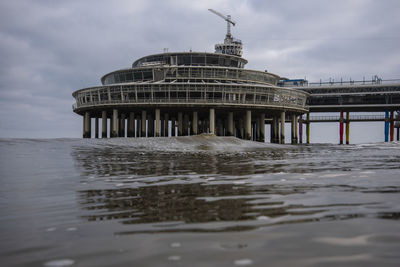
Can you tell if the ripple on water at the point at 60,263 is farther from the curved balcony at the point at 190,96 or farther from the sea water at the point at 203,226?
the curved balcony at the point at 190,96

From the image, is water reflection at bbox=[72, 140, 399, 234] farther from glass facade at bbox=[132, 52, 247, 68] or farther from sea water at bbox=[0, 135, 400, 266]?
glass facade at bbox=[132, 52, 247, 68]

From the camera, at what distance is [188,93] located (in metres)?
64.9

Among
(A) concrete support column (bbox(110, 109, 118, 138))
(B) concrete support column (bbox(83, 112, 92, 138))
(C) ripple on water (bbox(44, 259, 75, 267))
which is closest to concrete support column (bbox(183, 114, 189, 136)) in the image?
(A) concrete support column (bbox(110, 109, 118, 138))

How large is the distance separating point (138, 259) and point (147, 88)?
62800 mm

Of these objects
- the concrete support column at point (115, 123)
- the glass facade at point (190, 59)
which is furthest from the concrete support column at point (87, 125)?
the glass facade at point (190, 59)

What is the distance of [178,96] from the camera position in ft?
215

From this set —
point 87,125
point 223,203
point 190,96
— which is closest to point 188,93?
point 190,96

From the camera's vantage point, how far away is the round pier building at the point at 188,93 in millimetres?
64125

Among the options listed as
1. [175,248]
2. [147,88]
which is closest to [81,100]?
[147,88]

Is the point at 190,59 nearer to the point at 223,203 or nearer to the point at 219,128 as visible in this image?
the point at 219,128

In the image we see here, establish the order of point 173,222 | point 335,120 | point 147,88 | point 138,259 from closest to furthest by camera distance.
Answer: point 138,259
point 173,222
point 147,88
point 335,120

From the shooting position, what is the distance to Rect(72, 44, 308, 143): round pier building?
64125 mm

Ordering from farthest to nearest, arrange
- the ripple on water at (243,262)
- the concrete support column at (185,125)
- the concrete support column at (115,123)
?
the concrete support column at (185,125)
the concrete support column at (115,123)
the ripple on water at (243,262)

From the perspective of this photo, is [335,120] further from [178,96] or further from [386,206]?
[386,206]
